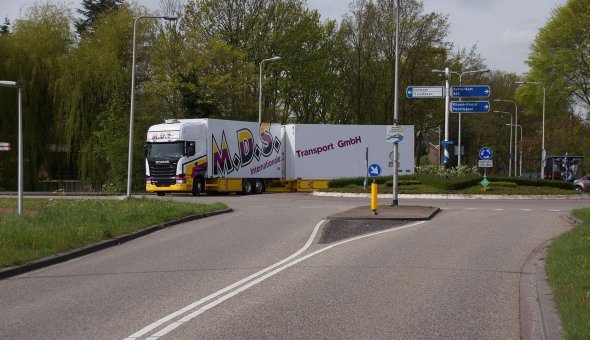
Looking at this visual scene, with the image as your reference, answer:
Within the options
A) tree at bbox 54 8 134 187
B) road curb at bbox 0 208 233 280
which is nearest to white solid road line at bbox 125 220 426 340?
road curb at bbox 0 208 233 280

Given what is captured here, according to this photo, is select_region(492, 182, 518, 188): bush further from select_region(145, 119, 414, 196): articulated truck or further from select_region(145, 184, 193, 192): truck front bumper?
select_region(145, 184, 193, 192): truck front bumper

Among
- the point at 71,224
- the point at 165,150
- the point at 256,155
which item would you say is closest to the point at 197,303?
the point at 71,224

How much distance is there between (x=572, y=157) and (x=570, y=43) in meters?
12.0

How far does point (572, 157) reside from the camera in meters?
61.0

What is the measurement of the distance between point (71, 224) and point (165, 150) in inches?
839

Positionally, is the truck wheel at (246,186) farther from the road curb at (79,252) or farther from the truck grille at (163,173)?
the road curb at (79,252)

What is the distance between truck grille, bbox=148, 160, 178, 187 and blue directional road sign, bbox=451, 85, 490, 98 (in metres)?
14.5

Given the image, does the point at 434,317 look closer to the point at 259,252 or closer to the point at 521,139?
the point at 259,252

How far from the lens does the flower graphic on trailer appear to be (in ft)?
128

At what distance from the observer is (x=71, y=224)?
55.7 feet

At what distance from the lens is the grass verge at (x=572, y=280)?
711cm

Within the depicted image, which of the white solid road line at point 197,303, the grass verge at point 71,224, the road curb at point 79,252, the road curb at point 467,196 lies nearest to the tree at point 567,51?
the road curb at point 467,196

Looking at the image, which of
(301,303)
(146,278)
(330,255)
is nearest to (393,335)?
(301,303)

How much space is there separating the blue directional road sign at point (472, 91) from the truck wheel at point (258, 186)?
13.7 m
